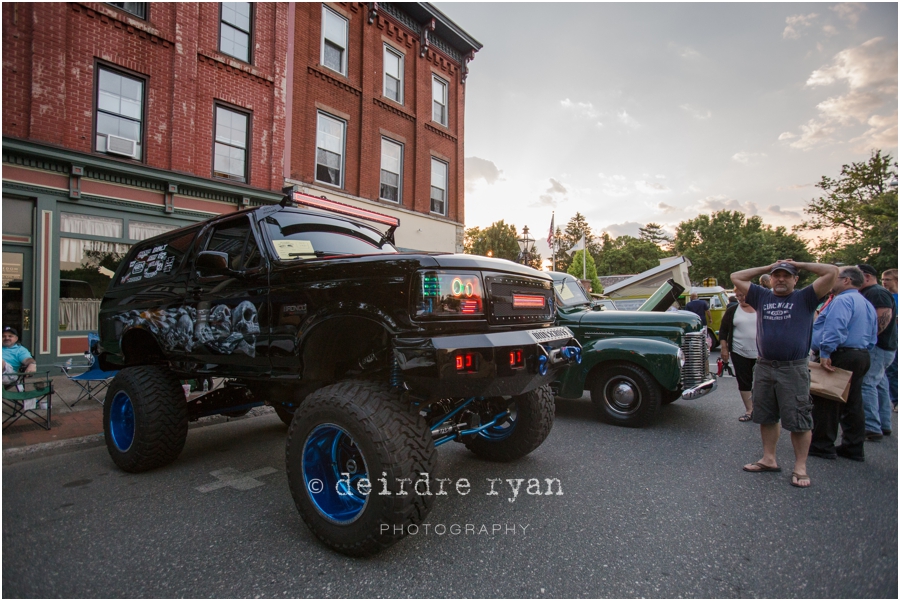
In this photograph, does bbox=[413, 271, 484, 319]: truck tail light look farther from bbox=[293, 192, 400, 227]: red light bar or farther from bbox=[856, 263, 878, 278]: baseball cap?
bbox=[856, 263, 878, 278]: baseball cap

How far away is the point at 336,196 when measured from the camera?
12.8 meters

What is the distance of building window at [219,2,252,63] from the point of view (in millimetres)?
10953

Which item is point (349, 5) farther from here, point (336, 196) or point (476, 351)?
point (476, 351)

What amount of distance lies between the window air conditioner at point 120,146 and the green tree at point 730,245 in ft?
176

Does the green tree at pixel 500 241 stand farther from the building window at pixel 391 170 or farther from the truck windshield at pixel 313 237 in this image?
the truck windshield at pixel 313 237

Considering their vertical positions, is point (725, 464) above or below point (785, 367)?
below

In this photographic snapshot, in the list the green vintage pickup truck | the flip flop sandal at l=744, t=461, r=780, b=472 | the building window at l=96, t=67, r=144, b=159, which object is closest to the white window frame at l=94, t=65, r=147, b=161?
the building window at l=96, t=67, r=144, b=159

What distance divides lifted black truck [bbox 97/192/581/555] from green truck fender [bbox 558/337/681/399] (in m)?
2.02

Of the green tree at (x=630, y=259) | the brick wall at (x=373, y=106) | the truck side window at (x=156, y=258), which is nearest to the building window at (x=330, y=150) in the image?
the brick wall at (x=373, y=106)

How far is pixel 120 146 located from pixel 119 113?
709mm

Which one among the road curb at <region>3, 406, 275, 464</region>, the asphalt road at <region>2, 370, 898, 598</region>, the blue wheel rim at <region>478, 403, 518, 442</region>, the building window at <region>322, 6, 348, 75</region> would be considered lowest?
the road curb at <region>3, 406, 275, 464</region>

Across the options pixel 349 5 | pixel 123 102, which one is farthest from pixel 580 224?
pixel 123 102

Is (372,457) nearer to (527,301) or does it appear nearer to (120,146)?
(527,301)

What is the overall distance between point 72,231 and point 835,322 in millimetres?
11753
